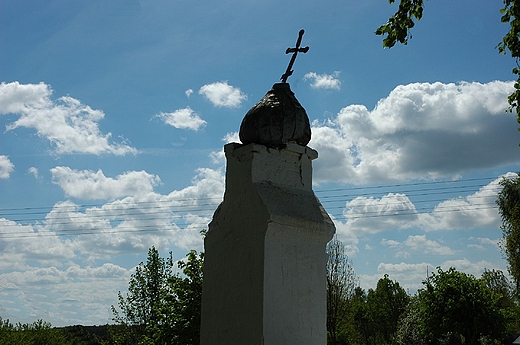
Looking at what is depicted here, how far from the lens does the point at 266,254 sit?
12.1 feet

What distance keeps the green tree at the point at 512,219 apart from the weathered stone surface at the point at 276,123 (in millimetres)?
27919

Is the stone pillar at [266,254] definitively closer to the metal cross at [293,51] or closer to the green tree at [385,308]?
the metal cross at [293,51]

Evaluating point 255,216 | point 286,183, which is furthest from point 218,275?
point 286,183

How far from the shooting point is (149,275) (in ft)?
85.5

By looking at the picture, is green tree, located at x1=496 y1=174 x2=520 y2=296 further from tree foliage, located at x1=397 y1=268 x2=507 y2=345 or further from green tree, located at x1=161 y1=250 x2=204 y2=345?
green tree, located at x1=161 y1=250 x2=204 y2=345

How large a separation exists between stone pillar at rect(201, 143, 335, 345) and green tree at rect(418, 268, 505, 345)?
21220mm

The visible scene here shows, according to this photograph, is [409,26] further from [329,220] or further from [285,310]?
[285,310]

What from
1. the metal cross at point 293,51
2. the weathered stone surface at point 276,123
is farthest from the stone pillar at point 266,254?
the metal cross at point 293,51

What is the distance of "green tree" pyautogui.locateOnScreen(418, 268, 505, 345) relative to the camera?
22594 millimetres

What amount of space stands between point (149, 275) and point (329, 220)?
2314 centimetres

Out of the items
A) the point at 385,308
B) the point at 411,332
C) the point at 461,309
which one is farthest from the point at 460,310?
the point at 385,308

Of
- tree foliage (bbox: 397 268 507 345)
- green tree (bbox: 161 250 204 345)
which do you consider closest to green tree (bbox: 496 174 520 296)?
tree foliage (bbox: 397 268 507 345)

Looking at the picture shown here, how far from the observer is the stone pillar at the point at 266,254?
367 cm

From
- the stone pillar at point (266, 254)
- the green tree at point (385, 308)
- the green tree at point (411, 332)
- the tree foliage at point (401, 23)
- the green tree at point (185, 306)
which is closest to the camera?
the stone pillar at point (266, 254)
